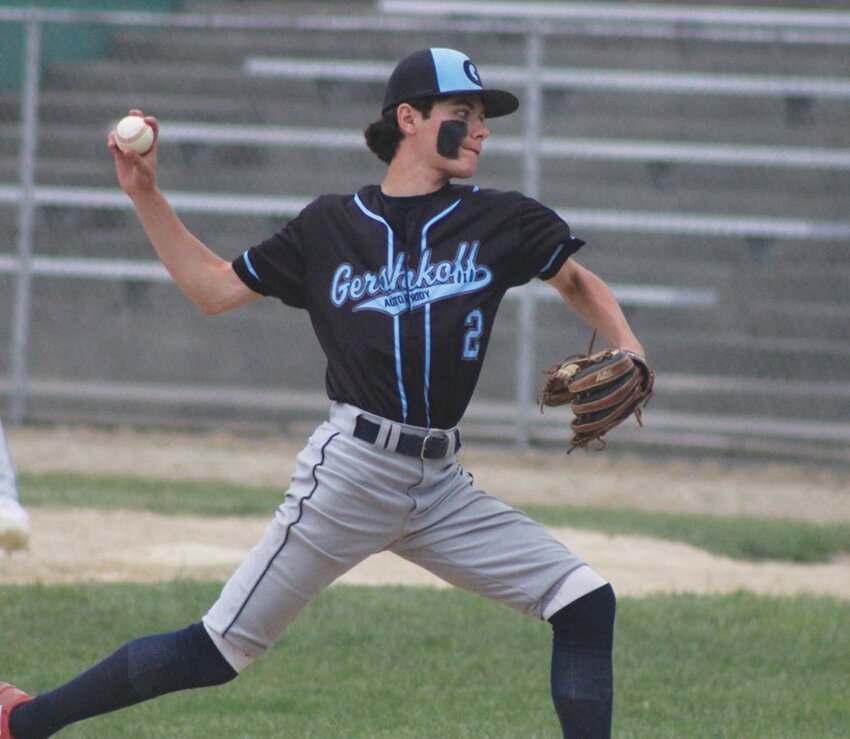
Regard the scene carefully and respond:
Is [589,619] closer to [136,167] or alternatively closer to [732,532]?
[136,167]

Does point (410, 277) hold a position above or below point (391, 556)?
above

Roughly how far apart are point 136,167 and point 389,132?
65cm

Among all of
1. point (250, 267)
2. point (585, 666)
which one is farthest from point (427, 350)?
point (585, 666)

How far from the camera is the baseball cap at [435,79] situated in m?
3.81

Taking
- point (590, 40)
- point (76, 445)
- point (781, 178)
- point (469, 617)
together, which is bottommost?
point (76, 445)

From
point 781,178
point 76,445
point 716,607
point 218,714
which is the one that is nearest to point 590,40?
point 781,178

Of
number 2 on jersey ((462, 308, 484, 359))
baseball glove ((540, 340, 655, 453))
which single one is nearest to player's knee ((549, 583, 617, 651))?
baseball glove ((540, 340, 655, 453))

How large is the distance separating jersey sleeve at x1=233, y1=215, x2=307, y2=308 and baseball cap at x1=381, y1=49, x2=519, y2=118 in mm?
416

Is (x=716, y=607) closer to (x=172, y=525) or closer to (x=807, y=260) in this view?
(x=172, y=525)

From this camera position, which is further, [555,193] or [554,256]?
[555,193]

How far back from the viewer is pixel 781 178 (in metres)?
12.4

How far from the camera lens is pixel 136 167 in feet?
12.5

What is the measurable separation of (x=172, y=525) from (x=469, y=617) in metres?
2.44

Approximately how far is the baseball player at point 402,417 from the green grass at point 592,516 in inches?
169
